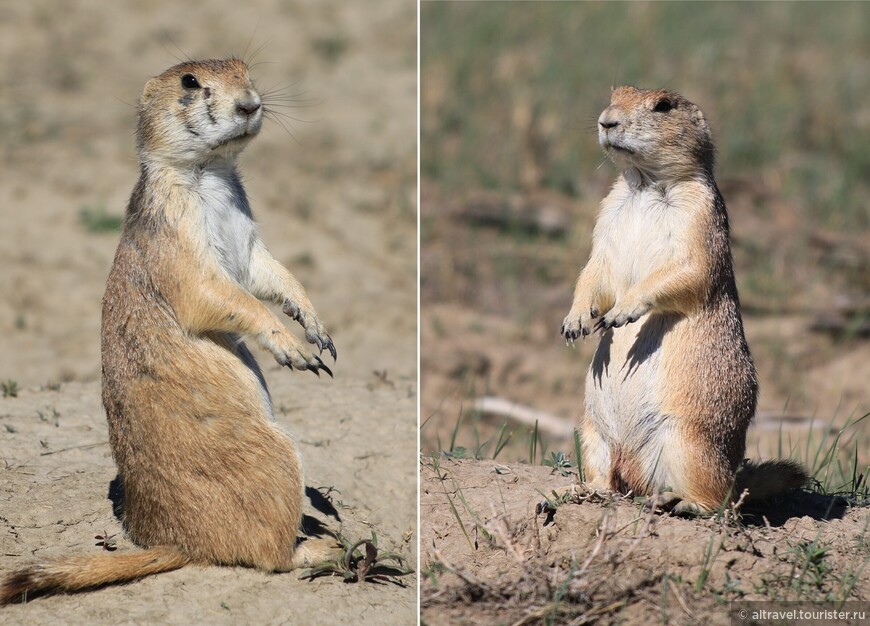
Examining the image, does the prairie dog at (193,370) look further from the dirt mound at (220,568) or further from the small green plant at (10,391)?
the small green plant at (10,391)

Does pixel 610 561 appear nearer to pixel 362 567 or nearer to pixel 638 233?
pixel 362 567

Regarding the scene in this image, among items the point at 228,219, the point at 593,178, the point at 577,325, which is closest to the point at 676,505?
the point at 577,325

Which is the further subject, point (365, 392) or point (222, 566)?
point (365, 392)

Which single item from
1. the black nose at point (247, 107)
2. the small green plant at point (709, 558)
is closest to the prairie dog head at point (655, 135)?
the black nose at point (247, 107)

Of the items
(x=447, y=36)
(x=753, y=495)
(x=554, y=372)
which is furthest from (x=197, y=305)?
(x=447, y=36)

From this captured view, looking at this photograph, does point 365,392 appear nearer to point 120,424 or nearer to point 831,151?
point 120,424

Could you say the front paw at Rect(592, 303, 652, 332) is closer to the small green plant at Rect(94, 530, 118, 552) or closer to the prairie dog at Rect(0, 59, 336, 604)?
the prairie dog at Rect(0, 59, 336, 604)
